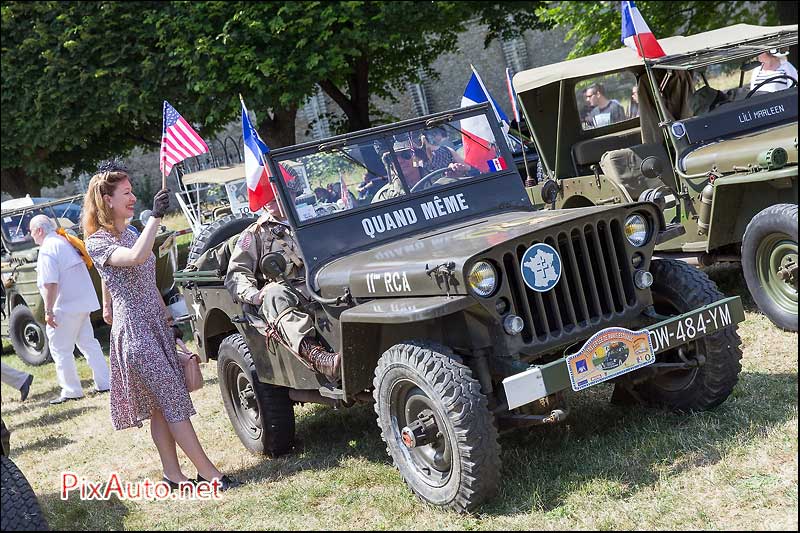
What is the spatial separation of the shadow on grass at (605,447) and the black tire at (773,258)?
993mm

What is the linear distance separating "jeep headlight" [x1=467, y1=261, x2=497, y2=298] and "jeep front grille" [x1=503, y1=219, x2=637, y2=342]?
11cm

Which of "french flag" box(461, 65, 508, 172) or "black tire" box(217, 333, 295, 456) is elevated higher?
"french flag" box(461, 65, 508, 172)

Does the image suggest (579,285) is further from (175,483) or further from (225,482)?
(175,483)

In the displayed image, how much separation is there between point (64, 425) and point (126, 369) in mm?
3244

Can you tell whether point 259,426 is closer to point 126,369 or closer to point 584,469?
point 126,369

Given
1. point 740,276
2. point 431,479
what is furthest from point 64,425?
point 740,276

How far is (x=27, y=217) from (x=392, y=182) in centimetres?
857

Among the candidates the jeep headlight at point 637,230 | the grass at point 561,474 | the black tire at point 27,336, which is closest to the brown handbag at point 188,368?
the grass at point 561,474

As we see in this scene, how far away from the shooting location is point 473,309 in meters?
4.38

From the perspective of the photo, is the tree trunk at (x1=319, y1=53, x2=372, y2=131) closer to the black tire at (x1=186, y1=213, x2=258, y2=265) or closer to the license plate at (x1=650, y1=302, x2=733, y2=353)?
the black tire at (x1=186, y1=213, x2=258, y2=265)

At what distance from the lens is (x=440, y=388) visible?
417 centimetres

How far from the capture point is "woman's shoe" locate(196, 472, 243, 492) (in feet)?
17.8

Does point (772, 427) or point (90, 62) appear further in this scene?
point (90, 62)

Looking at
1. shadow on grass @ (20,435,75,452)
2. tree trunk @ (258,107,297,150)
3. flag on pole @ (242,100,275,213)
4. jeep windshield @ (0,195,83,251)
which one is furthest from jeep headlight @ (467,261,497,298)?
tree trunk @ (258,107,297,150)
